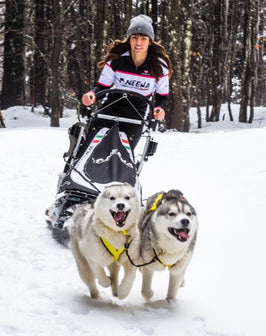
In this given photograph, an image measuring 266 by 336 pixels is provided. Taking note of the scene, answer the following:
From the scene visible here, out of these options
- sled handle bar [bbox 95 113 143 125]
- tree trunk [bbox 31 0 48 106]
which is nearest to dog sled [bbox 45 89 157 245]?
sled handle bar [bbox 95 113 143 125]

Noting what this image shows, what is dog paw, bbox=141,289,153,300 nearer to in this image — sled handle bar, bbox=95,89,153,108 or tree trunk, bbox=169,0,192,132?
sled handle bar, bbox=95,89,153,108

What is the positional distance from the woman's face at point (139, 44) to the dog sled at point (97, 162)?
479 millimetres

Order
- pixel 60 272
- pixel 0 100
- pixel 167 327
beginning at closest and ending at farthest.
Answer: pixel 167 327 → pixel 60 272 → pixel 0 100

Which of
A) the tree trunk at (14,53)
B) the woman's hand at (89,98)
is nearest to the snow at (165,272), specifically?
the woman's hand at (89,98)

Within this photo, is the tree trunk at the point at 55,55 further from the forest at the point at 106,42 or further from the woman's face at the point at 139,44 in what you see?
the woman's face at the point at 139,44

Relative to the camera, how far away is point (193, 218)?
146 inches

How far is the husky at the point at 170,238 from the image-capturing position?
11.9 feet

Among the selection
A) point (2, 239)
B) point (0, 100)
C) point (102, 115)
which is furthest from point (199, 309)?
point (0, 100)

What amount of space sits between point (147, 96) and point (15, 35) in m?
15.6

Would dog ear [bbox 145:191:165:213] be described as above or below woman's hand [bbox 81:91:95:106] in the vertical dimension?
below

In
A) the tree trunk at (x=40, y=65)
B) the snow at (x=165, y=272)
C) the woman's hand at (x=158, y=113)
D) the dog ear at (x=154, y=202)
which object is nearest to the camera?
the snow at (x=165, y=272)

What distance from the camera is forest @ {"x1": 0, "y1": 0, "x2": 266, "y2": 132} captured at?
14977 mm

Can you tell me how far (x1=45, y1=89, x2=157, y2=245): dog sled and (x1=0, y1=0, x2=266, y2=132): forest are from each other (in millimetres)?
8815

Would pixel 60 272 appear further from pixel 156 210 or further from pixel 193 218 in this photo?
pixel 193 218
